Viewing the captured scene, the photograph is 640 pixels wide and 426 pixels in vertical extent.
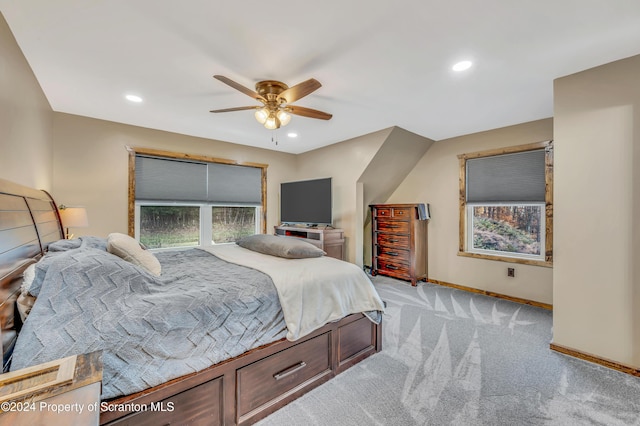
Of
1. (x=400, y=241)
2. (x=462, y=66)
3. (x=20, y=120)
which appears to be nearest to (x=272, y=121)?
(x=462, y=66)

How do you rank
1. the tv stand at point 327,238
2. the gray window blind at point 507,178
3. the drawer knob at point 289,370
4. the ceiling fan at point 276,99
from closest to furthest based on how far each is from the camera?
the drawer knob at point 289,370
the ceiling fan at point 276,99
the gray window blind at point 507,178
the tv stand at point 327,238

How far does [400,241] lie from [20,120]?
462 cm

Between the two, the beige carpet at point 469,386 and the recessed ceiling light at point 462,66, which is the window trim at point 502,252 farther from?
the recessed ceiling light at point 462,66

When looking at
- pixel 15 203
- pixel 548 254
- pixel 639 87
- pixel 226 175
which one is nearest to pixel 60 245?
pixel 15 203

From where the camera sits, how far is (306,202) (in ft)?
15.2

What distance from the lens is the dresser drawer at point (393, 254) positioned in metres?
4.42

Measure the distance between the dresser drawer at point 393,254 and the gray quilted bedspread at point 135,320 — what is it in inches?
128

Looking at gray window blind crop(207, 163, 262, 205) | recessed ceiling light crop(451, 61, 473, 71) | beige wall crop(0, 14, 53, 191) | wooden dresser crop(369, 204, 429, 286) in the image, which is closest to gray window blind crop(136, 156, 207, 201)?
gray window blind crop(207, 163, 262, 205)

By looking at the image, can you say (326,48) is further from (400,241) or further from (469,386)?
(400,241)

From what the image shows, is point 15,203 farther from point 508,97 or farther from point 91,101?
point 508,97

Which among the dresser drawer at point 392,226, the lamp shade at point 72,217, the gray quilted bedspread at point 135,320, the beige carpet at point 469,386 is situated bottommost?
the beige carpet at point 469,386

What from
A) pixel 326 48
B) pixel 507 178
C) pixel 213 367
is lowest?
pixel 213 367

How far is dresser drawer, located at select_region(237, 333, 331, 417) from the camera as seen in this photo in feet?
5.03

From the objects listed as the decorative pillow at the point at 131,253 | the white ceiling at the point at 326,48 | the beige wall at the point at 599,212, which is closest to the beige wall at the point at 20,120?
the white ceiling at the point at 326,48
